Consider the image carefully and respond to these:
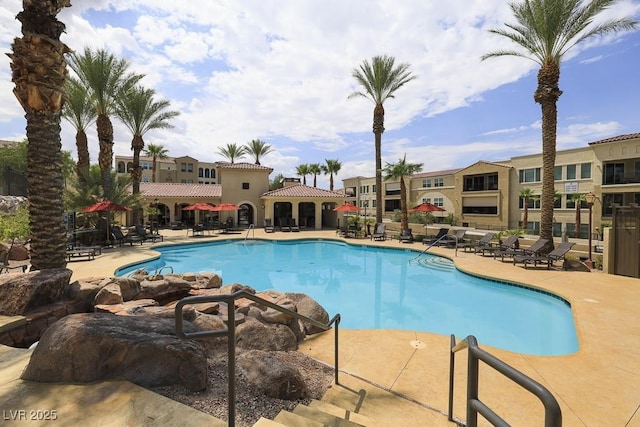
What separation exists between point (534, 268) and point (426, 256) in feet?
18.2

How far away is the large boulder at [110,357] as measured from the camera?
3.02 m

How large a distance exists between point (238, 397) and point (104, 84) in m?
23.5

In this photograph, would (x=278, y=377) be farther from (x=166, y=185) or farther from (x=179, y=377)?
(x=166, y=185)

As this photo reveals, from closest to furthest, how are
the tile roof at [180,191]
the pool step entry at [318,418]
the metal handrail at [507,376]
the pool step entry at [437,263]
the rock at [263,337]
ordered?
the metal handrail at [507,376], the pool step entry at [318,418], the rock at [263,337], the pool step entry at [437,263], the tile roof at [180,191]

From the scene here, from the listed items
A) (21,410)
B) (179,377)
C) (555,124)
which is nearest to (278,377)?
(179,377)

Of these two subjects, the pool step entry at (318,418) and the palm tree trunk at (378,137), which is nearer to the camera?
the pool step entry at (318,418)

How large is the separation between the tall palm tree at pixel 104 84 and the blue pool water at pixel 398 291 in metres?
8.26

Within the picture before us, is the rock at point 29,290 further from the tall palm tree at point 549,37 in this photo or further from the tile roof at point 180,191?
the tile roof at point 180,191

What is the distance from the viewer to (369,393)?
4.39 m

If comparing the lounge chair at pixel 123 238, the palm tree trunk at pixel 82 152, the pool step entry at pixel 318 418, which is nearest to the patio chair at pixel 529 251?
the pool step entry at pixel 318 418

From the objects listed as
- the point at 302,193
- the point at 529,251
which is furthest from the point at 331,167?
the point at 529,251

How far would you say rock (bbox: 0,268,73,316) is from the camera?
17.2ft

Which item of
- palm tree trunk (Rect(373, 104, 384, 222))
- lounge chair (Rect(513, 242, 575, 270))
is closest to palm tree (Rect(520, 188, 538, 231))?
palm tree trunk (Rect(373, 104, 384, 222))

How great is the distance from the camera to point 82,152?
22203mm
